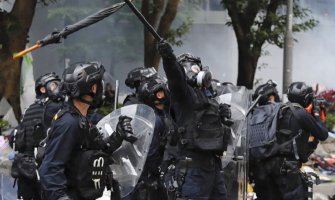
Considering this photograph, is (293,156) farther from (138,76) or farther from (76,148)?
(76,148)

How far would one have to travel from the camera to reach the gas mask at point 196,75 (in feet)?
19.4

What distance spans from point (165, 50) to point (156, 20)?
990 cm

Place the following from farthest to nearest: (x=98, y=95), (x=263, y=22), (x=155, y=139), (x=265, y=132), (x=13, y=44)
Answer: (x=263, y=22), (x=13, y=44), (x=265, y=132), (x=155, y=139), (x=98, y=95)

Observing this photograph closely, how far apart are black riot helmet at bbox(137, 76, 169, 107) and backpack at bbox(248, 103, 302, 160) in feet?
4.32

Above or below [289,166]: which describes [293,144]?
above

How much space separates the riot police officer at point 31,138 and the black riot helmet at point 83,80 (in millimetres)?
2348

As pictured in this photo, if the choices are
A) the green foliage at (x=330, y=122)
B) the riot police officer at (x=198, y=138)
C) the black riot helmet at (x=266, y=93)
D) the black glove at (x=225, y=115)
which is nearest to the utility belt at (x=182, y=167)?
the riot police officer at (x=198, y=138)

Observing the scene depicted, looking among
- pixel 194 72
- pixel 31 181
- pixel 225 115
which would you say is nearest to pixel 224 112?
pixel 225 115

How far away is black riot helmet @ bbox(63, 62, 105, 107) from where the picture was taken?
4625 millimetres

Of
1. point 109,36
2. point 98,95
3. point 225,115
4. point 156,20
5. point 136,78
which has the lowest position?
point 225,115

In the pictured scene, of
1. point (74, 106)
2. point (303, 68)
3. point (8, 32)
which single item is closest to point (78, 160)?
point (74, 106)

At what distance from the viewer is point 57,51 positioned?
1109 inches

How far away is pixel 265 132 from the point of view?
7434 millimetres

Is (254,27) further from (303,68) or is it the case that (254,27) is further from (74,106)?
(74,106)
